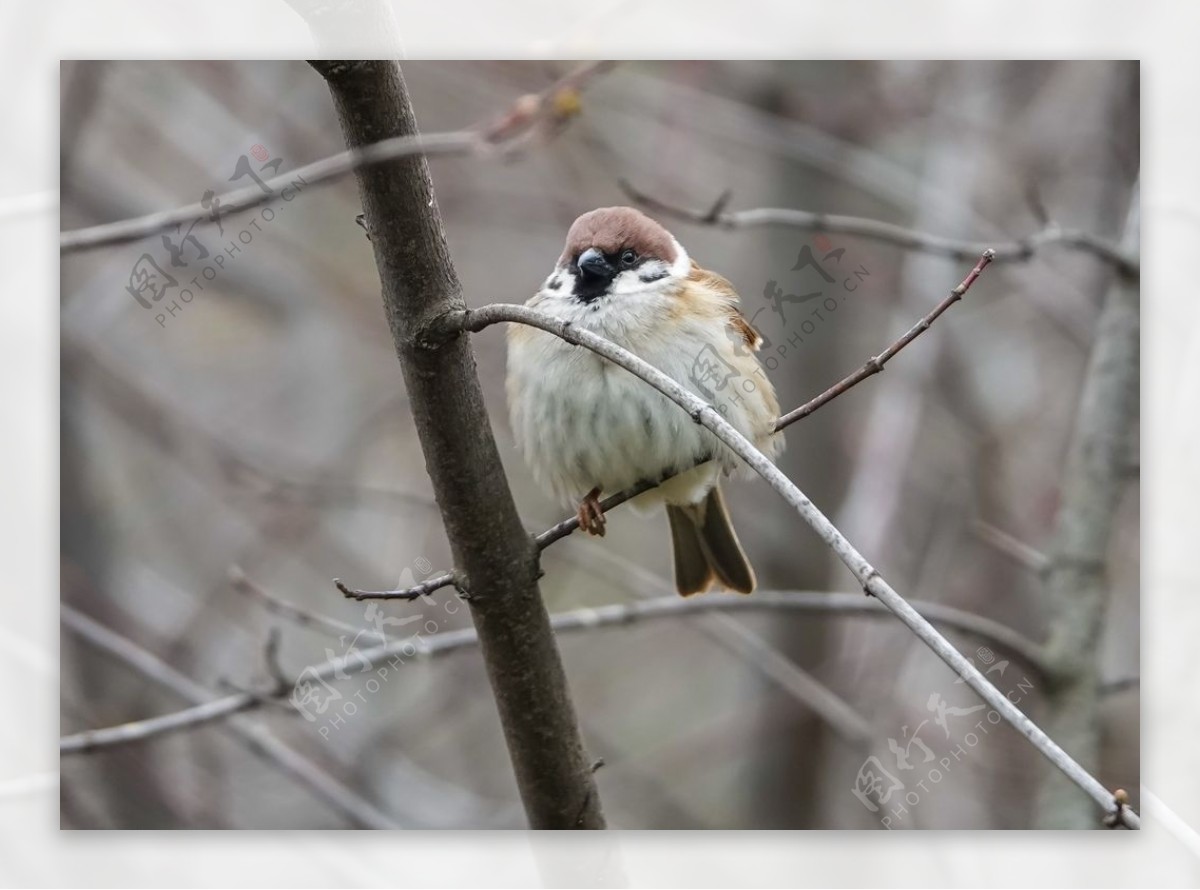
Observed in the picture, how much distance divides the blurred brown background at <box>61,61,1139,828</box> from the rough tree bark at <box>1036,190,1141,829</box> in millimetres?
53

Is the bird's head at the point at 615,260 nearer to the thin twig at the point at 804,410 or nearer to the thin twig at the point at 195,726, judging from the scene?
the thin twig at the point at 804,410

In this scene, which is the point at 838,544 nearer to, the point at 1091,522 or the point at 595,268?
the point at 595,268

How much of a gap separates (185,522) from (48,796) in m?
0.93

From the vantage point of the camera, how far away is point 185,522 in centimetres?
330

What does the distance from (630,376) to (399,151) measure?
0.69m

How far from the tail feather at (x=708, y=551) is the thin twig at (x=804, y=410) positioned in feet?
1.07

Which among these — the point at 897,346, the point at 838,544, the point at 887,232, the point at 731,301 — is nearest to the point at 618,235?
the point at 731,301

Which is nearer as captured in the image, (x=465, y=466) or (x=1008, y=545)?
(x=465, y=466)

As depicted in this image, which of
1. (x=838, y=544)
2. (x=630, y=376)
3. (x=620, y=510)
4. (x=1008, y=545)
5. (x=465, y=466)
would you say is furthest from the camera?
(x=620, y=510)

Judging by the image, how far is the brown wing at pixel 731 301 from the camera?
257cm

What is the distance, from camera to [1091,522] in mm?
2859

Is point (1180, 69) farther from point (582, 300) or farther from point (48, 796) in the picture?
point (48, 796)

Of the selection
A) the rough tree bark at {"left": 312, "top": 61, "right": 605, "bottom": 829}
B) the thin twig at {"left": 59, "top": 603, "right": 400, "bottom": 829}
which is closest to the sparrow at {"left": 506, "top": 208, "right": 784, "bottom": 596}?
the rough tree bark at {"left": 312, "top": 61, "right": 605, "bottom": 829}

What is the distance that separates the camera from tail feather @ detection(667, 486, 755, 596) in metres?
2.77
